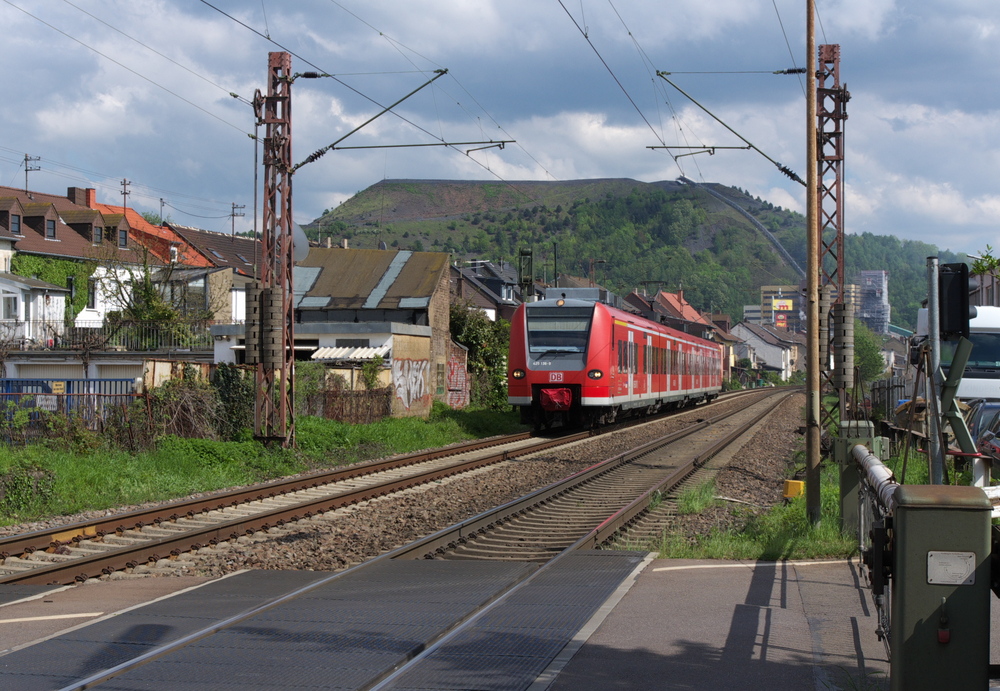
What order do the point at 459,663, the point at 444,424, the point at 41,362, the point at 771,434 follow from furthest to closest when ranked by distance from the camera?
1. the point at 41,362
2. the point at 771,434
3. the point at 444,424
4. the point at 459,663

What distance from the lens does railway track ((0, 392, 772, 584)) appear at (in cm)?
904

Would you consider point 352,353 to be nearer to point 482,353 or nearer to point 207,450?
point 482,353

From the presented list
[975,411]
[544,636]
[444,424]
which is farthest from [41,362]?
[544,636]

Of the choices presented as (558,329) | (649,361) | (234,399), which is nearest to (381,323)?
(558,329)

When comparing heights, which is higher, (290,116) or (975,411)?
(290,116)

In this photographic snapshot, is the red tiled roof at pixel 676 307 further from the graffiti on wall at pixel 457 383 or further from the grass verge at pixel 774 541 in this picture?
the grass verge at pixel 774 541

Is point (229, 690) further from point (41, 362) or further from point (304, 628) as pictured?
point (41, 362)

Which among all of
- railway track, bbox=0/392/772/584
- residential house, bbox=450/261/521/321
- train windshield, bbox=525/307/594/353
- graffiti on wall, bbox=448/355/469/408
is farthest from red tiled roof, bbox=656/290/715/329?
railway track, bbox=0/392/772/584

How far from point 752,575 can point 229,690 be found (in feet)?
15.1

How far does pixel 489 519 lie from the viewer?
37.1 feet

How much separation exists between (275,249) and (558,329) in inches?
345

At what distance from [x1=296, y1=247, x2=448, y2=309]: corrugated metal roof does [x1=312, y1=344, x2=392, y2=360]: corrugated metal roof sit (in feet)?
18.7

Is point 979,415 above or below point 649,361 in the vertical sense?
below

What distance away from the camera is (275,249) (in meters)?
18.6
